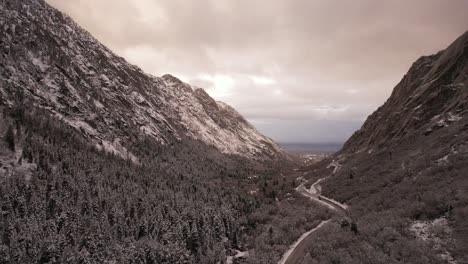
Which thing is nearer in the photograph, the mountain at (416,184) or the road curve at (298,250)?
the mountain at (416,184)

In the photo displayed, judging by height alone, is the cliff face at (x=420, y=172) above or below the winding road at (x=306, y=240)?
above

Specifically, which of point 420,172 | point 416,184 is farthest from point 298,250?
point 420,172

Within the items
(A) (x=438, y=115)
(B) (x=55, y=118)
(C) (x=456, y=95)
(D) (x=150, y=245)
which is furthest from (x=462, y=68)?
(B) (x=55, y=118)

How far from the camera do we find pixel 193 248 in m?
112

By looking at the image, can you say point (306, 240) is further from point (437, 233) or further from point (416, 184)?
point (437, 233)

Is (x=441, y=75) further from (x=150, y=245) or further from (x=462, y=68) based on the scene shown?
(x=150, y=245)

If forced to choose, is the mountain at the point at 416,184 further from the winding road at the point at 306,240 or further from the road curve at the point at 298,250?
the road curve at the point at 298,250

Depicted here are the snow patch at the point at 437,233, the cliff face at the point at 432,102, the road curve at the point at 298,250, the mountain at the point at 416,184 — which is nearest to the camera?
the snow patch at the point at 437,233

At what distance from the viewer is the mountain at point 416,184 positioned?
54.4 meters

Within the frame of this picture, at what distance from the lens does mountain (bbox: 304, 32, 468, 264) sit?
54.4 m

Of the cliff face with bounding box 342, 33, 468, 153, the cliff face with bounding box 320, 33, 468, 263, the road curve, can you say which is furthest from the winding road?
the cliff face with bounding box 342, 33, 468, 153

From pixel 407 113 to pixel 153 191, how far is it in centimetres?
13792

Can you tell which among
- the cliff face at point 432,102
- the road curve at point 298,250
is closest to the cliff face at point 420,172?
the cliff face at point 432,102

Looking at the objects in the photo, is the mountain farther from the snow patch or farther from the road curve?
the road curve
